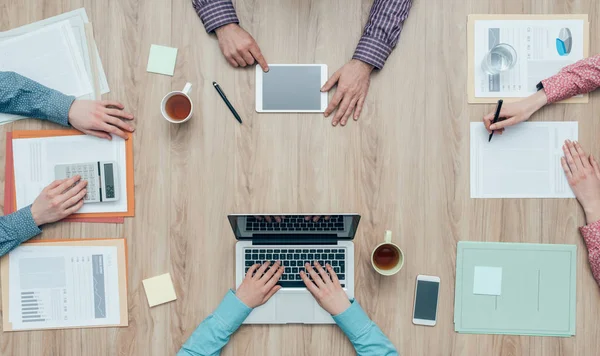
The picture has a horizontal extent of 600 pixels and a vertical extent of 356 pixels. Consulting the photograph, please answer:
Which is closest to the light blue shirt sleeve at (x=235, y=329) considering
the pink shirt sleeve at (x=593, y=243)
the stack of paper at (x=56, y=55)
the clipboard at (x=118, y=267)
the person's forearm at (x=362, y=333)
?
the person's forearm at (x=362, y=333)

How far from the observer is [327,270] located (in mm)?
1284

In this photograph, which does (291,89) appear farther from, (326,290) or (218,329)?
(218,329)

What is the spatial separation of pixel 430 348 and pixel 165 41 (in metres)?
1.18

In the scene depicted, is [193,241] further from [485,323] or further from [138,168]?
[485,323]

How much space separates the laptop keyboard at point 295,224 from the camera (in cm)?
124

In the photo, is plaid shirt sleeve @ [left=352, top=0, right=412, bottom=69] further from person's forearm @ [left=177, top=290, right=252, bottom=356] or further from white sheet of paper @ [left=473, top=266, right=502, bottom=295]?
person's forearm @ [left=177, top=290, right=252, bottom=356]

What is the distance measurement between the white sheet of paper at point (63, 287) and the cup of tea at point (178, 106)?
1.38ft

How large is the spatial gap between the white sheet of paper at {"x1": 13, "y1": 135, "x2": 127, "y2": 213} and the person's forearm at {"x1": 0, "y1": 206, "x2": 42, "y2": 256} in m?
0.05

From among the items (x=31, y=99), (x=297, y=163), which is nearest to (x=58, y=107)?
(x=31, y=99)

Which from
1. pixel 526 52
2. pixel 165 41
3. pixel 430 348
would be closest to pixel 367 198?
pixel 430 348

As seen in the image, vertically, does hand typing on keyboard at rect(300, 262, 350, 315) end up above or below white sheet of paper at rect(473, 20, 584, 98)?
below

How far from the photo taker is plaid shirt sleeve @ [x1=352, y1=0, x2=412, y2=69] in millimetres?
1271

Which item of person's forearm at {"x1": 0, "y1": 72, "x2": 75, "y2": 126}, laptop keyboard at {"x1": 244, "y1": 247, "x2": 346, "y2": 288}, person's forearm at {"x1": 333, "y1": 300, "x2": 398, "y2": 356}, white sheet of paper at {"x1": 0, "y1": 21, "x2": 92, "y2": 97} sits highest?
white sheet of paper at {"x1": 0, "y1": 21, "x2": 92, "y2": 97}

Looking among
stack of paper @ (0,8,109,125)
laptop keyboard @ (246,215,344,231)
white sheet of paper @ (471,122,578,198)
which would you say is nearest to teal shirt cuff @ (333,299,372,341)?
laptop keyboard @ (246,215,344,231)
